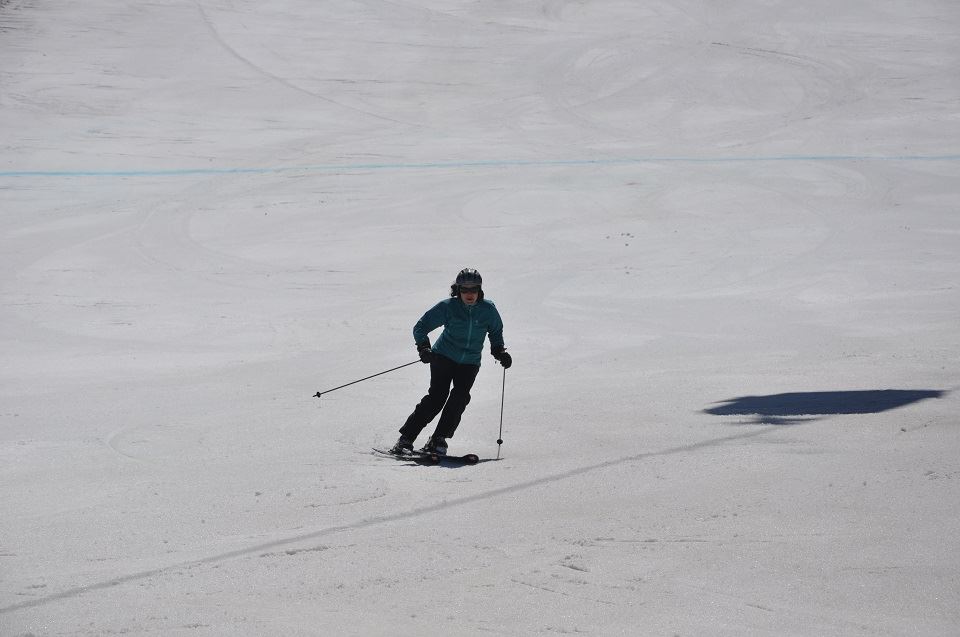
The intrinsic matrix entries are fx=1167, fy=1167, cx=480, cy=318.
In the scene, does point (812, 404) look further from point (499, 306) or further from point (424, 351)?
point (499, 306)

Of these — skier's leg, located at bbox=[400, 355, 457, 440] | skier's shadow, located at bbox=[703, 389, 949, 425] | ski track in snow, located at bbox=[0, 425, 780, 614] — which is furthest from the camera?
skier's shadow, located at bbox=[703, 389, 949, 425]

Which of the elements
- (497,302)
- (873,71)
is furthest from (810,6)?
(497,302)

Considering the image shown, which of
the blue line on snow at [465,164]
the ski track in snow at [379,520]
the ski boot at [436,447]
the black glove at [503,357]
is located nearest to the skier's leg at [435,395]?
the ski boot at [436,447]

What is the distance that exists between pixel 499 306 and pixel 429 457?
6528 mm

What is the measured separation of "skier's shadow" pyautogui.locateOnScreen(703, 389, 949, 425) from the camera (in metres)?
8.18

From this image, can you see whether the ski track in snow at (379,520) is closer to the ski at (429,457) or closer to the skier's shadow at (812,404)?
the skier's shadow at (812,404)

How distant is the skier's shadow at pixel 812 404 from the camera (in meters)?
8.18

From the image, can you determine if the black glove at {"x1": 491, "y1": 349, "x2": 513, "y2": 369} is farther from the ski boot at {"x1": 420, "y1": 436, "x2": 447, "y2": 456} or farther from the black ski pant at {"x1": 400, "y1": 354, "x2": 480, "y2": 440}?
the ski boot at {"x1": 420, "y1": 436, "x2": 447, "y2": 456}

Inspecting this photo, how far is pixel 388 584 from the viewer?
4859 mm

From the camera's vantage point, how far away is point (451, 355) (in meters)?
8.05

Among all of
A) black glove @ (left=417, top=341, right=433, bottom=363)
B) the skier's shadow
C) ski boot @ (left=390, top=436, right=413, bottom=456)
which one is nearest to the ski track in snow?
the skier's shadow

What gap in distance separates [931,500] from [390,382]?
584 cm

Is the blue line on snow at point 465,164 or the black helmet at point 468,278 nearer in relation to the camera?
the black helmet at point 468,278

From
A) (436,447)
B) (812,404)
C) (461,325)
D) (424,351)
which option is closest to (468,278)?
(461,325)
